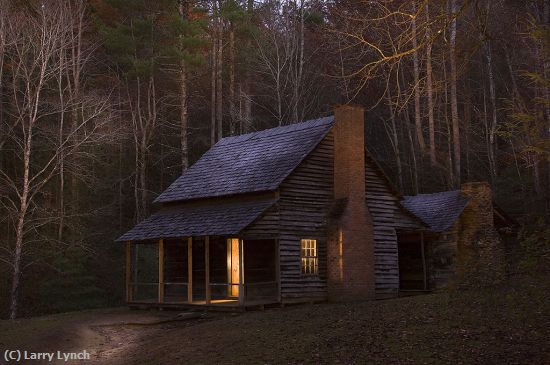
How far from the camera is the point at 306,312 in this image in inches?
826

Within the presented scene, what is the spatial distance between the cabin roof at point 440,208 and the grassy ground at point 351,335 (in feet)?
35.4

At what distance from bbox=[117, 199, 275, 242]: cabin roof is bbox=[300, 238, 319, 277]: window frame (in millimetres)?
2211

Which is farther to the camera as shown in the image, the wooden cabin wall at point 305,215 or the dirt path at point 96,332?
the wooden cabin wall at point 305,215

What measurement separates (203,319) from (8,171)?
1997 cm

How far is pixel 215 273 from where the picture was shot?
2834cm

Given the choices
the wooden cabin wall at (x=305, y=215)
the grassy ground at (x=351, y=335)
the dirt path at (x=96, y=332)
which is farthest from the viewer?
the wooden cabin wall at (x=305, y=215)

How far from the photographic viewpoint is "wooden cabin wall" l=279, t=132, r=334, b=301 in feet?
81.9

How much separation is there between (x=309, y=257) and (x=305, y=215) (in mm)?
1583

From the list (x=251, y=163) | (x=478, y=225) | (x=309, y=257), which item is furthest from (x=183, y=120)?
(x=478, y=225)

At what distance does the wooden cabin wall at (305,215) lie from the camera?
25.0m

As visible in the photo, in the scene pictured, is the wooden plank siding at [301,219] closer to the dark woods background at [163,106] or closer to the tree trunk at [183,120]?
the dark woods background at [163,106]

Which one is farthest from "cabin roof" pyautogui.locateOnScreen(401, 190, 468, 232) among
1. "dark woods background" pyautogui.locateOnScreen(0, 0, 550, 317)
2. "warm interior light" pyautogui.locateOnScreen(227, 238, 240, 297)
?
"warm interior light" pyautogui.locateOnScreen(227, 238, 240, 297)

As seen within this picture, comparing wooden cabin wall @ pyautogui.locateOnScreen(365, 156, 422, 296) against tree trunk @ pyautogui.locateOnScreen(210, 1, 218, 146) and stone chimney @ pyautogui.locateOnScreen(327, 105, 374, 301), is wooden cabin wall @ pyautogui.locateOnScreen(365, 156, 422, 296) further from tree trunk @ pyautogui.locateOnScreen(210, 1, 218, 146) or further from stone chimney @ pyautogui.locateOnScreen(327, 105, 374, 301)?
tree trunk @ pyautogui.locateOnScreen(210, 1, 218, 146)

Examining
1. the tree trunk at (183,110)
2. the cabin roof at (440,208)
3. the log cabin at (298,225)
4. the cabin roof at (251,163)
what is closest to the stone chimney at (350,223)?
the log cabin at (298,225)
